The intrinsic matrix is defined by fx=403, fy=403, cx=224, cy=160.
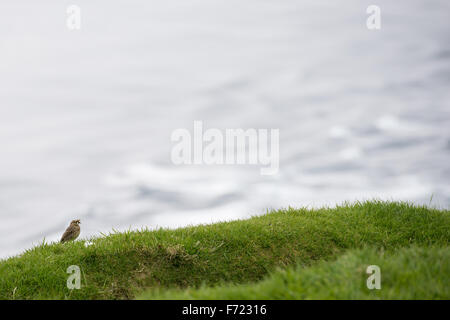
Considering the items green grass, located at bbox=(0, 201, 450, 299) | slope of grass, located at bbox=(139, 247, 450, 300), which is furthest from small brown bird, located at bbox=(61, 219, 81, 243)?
slope of grass, located at bbox=(139, 247, 450, 300)

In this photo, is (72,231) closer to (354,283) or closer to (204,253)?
(204,253)

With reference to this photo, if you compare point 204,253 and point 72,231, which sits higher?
point 72,231

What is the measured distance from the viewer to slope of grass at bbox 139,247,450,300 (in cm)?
547

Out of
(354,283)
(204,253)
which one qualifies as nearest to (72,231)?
(204,253)

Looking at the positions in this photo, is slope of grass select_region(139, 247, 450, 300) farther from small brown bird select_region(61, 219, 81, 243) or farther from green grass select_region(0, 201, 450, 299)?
small brown bird select_region(61, 219, 81, 243)

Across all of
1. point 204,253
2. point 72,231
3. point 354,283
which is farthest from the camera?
point 72,231

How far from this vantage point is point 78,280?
27.9 ft

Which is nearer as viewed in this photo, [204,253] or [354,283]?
[354,283]

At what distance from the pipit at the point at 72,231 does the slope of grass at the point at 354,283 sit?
4.90 meters

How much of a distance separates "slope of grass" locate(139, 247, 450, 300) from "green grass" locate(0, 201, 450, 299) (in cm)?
33

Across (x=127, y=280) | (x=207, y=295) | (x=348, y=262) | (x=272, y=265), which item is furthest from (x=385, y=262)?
(x=127, y=280)

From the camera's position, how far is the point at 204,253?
948 cm

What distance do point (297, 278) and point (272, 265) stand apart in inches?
145
